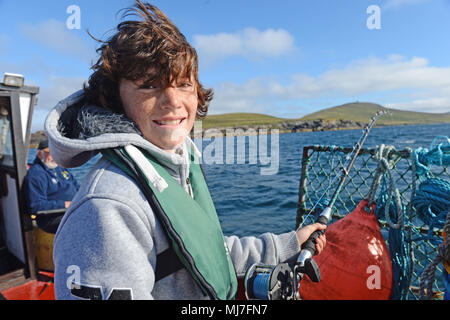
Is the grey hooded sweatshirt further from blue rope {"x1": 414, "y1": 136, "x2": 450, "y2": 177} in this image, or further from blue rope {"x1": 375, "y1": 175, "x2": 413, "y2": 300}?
blue rope {"x1": 414, "y1": 136, "x2": 450, "y2": 177}

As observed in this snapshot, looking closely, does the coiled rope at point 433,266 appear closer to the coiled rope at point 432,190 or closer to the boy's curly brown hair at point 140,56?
the coiled rope at point 432,190

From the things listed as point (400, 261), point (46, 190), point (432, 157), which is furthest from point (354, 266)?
point (46, 190)

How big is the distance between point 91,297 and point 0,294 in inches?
143

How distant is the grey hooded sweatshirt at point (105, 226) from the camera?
3.07 feet

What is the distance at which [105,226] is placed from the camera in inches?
36.9

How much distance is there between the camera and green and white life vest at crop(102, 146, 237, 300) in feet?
3.65

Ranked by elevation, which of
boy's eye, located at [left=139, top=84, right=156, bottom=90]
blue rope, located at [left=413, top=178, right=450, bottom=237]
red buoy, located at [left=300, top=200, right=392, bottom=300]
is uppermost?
boy's eye, located at [left=139, top=84, right=156, bottom=90]

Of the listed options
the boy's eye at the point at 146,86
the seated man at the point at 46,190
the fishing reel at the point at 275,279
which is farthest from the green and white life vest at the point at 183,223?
the seated man at the point at 46,190

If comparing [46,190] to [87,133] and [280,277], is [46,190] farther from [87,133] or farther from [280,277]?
[280,277]

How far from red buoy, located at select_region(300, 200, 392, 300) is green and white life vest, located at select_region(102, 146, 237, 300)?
4.42 feet

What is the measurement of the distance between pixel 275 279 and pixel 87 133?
1.18 m

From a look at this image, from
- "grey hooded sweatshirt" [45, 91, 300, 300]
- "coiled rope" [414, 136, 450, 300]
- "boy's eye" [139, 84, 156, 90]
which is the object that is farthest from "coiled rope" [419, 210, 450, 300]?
"boy's eye" [139, 84, 156, 90]

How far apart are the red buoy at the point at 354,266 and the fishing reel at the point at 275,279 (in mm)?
867

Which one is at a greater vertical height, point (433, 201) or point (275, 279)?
point (433, 201)
